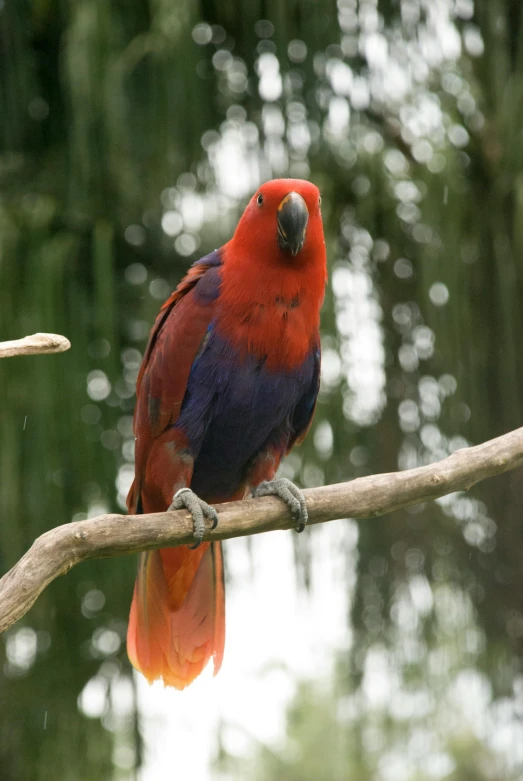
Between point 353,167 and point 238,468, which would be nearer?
point 238,468

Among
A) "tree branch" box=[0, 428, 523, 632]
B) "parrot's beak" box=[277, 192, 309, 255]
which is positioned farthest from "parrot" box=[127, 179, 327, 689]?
"tree branch" box=[0, 428, 523, 632]

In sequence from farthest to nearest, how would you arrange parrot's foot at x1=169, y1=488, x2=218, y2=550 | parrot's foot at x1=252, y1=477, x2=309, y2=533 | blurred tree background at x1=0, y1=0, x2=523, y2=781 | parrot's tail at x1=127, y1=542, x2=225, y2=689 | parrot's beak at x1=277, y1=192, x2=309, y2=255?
blurred tree background at x1=0, y1=0, x2=523, y2=781 → parrot's tail at x1=127, y1=542, x2=225, y2=689 → parrot's beak at x1=277, y1=192, x2=309, y2=255 → parrot's foot at x1=252, y1=477, x2=309, y2=533 → parrot's foot at x1=169, y1=488, x2=218, y2=550

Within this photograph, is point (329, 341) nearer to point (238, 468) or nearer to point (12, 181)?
point (238, 468)

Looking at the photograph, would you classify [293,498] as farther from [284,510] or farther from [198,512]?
[198,512]

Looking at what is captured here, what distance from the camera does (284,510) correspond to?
1.61 metres

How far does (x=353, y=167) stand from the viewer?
8.18ft

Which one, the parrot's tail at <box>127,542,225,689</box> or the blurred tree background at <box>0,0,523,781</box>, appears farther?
the blurred tree background at <box>0,0,523,781</box>

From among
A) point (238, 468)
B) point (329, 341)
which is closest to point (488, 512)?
point (329, 341)

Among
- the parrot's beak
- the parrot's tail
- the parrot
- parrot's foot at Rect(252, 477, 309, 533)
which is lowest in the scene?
the parrot's tail

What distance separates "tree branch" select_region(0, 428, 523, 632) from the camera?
128cm

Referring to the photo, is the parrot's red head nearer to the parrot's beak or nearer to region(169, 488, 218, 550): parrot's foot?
the parrot's beak

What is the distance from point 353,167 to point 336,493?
1286 mm

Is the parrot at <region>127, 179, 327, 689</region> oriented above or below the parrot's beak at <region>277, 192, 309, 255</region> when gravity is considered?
below

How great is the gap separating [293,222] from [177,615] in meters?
0.93
